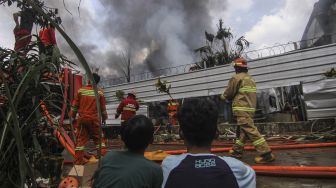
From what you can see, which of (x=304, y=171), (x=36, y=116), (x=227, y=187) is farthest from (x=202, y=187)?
(x=304, y=171)

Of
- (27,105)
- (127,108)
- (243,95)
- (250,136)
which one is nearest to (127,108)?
(127,108)

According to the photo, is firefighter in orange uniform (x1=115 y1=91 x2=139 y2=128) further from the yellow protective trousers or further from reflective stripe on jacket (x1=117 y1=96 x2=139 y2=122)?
the yellow protective trousers

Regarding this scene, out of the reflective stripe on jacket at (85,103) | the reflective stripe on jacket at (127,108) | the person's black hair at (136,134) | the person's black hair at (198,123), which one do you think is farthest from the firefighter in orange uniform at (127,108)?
the person's black hair at (198,123)

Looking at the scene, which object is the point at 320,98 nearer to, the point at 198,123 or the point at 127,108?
the point at 127,108

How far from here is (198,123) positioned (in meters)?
1.67

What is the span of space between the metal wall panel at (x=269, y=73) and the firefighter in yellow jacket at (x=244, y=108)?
6.93 meters

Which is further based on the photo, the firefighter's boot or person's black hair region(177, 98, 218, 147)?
the firefighter's boot

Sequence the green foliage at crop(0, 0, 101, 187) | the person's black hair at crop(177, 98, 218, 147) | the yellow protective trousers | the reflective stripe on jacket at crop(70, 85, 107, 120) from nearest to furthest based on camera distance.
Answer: the person's black hair at crop(177, 98, 218, 147) → the green foliage at crop(0, 0, 101, 187) → the yellow protective trousers → the reflective stripe on jacket at crop(70, 85, 107, 120)

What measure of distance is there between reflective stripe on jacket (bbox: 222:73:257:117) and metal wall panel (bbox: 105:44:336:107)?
23.0ft

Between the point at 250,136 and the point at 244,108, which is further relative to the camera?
the point at 244,108

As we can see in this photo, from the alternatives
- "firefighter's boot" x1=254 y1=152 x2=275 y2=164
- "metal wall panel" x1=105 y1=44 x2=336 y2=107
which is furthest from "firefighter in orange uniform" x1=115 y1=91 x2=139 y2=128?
"firefighter's boot" x1=254 y1=152 x2=275 y2=164

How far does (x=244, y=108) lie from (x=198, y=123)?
13.0 feet

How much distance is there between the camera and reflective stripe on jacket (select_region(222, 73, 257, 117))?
5504 millimetres

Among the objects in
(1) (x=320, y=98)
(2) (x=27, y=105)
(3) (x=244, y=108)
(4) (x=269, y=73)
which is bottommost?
(2) (x=27, y=105)
